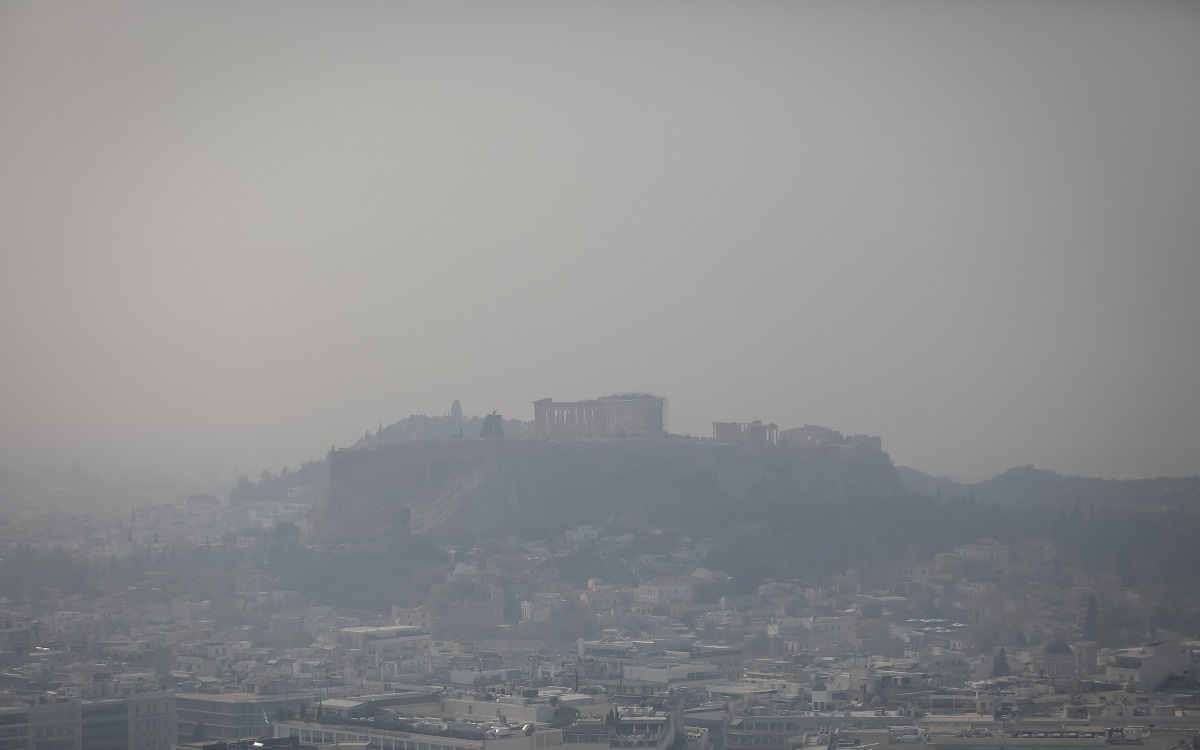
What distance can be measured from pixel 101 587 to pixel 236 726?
9.42m

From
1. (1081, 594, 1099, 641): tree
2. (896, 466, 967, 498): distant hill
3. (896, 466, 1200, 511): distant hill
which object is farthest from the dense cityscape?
(896, 466, 967, 498): distant hill

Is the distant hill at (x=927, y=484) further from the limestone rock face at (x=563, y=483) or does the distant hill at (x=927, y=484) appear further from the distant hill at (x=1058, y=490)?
the limestone rock face at (x=563, y=483)

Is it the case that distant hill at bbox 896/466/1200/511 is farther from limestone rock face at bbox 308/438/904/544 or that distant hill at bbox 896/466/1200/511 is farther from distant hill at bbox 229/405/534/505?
distant hill at bbox 229/405/534/505

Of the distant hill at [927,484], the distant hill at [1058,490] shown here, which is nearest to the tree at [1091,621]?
the distant hill at [1058,490]

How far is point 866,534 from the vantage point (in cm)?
2878

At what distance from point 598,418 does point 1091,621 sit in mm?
11305

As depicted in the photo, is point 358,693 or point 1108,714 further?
point 358,693

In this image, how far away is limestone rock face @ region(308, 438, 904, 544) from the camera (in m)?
29.9

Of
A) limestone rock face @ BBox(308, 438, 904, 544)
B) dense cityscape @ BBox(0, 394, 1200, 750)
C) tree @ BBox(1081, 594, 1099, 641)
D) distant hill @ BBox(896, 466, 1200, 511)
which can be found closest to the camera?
dense cityscape @ BBox(0, 394, 1200, 750)

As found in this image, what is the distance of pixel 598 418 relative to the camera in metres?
31.7

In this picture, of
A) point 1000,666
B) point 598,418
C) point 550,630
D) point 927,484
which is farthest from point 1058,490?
point 1000,666

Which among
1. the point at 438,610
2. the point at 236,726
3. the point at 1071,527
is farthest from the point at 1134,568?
the point at 236,726

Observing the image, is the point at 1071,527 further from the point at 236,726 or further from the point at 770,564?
the point at 236,726

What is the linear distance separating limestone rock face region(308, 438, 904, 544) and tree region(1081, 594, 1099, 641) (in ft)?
27.8
